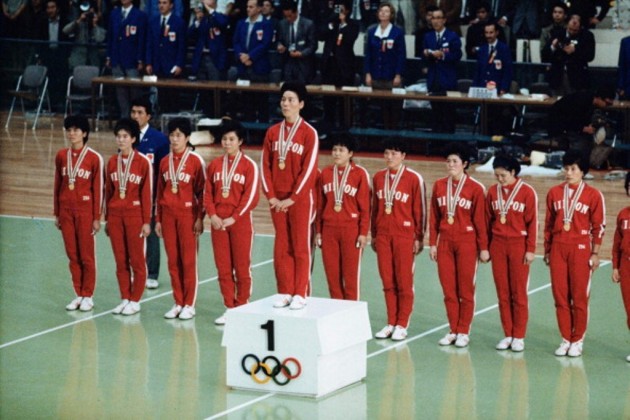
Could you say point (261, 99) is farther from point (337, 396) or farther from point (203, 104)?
point (337, 396)

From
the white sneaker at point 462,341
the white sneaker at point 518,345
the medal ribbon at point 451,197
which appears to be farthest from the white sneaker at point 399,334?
the medal ribbon at point 451,197

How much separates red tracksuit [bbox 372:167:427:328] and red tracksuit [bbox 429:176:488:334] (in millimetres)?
174

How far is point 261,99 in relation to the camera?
79.6 ft

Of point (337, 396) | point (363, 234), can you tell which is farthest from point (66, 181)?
point (337, 396)

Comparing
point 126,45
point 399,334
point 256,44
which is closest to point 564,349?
point 399,334

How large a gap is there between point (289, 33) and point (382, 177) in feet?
41.0

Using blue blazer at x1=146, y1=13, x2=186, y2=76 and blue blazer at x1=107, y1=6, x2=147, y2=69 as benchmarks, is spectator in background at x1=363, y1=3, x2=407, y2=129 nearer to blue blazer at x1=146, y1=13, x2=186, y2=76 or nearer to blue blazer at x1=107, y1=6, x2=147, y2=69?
blue blazer at x1=146, y1=13, x2=186, y2=76

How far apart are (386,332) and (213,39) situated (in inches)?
547

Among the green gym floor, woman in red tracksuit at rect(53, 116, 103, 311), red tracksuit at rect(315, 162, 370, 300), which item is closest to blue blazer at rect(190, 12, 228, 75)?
the green gym floor

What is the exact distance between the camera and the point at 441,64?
23.1 metres

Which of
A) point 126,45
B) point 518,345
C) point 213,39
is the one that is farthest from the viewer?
point 126,45

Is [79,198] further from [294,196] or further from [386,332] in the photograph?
[386,332]

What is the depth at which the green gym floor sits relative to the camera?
9820 mm

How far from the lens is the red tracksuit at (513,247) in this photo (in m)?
11.4
